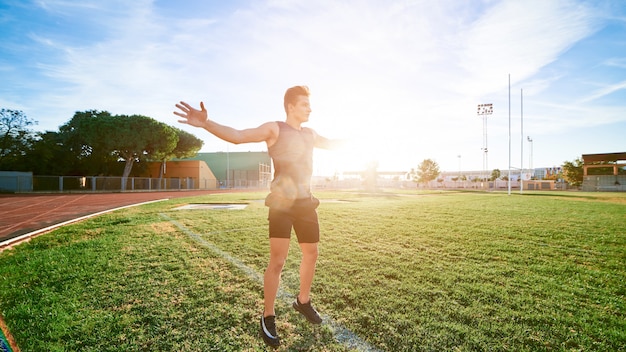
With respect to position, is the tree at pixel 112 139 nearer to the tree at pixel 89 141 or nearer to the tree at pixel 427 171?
the tree at pixel 89 141

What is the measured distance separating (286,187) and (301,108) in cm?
73

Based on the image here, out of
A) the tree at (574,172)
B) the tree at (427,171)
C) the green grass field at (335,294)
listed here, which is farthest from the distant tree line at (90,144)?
the tree at (574,172)

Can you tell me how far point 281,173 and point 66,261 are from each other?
4.29 meters

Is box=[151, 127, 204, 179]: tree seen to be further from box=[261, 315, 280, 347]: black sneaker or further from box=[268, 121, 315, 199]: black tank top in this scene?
box=[261, 315, 280, 347]: black sneaker

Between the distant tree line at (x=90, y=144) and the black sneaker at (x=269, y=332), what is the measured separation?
37.7 meters

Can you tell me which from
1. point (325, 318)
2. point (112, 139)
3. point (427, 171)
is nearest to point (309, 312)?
point (325, 318)

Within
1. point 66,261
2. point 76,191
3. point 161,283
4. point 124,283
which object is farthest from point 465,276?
point 76,191

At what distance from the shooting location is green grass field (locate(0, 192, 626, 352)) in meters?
2.35

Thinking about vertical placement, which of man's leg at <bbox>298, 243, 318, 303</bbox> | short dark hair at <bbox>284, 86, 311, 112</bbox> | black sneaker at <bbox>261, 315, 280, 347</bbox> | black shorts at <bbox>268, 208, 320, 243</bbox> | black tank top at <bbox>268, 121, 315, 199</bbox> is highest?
short dark hair at <bbox>284, 86, 311, 112</bbox>

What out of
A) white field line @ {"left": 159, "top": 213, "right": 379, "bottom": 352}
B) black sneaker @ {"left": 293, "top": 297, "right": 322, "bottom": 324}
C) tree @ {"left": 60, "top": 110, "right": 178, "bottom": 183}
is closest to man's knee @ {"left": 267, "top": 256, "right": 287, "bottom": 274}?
black sneaker @ {"left": 293, "top": 297, "right": 322, "bottom": 324}

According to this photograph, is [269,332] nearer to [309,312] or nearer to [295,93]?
[309,312]

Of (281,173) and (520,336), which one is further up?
(281,173)

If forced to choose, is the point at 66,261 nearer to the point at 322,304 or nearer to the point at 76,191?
the point at 322,304

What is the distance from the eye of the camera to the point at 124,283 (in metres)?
3.62
